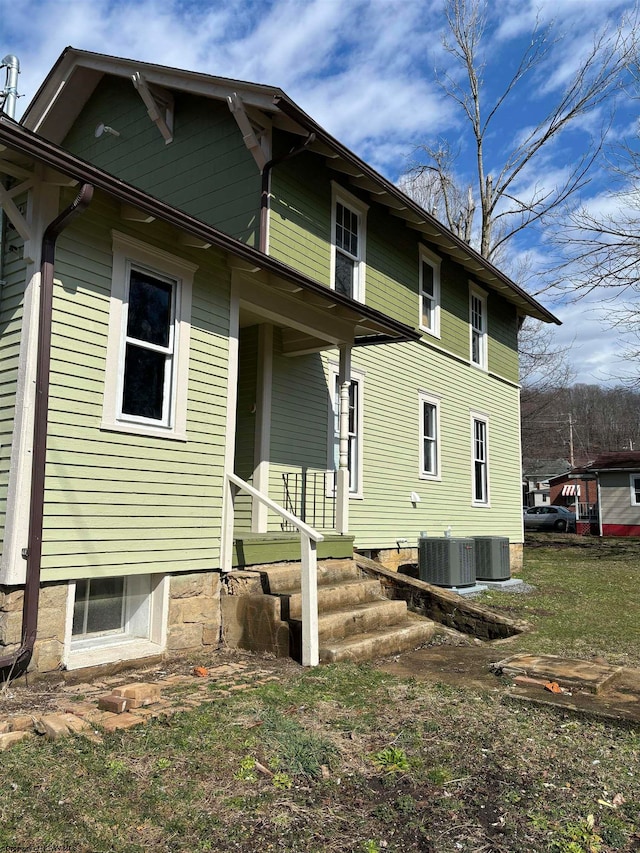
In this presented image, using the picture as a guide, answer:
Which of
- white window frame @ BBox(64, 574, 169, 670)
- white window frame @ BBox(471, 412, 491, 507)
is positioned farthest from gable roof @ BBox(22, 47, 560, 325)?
white window frame @ BBox(64, 574, 169, 670)

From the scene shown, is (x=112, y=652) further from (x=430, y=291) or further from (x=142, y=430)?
(x=430, y=291)

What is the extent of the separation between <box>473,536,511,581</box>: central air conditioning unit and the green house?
3.12 feet

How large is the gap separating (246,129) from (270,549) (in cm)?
526

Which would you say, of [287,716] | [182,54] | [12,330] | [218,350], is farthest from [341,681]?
[182,54]

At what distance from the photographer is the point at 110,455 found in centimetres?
566

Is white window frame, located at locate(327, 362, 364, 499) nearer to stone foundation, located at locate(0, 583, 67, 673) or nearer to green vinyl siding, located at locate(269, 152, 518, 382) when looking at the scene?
green vinyl siding, located at locate(269, 152, 518, 382)

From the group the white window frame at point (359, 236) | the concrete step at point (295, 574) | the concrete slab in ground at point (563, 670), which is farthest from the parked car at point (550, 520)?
the concrete slab in ground at point (563, 670)

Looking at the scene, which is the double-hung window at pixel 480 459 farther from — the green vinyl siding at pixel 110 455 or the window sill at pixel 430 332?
the green vinyl siding at pixel 110 455

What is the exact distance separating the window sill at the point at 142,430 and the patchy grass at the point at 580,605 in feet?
14.0

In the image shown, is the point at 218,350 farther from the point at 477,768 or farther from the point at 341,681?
the point at 477,768

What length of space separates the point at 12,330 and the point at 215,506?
8.28ft

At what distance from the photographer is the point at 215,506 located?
6.67 metres

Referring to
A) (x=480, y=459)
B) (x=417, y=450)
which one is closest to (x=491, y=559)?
(x=417, y=450)

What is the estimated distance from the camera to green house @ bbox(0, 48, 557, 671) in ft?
17.1
